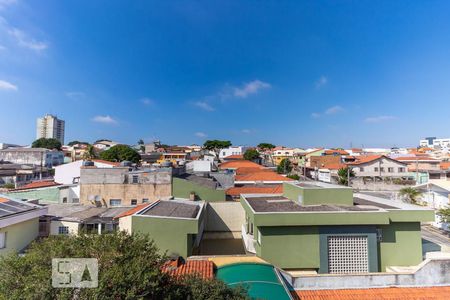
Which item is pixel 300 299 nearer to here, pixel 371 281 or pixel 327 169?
pixel 371 281

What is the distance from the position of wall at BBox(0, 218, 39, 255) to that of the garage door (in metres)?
17.6

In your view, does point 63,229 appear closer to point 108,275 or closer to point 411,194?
point 108,275

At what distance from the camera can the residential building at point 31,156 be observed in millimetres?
70000

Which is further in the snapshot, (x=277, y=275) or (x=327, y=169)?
(x=327, y=169)

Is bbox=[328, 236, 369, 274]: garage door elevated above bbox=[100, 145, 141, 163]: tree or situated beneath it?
situated beneath

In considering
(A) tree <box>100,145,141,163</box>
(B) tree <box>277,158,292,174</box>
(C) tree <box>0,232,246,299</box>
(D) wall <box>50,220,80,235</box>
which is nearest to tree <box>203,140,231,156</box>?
(B) tree <box>277,158,292,174</box>

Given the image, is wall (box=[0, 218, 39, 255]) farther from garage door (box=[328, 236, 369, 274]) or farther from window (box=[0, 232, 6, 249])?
garage door (box=[328, 236, 369, 274])

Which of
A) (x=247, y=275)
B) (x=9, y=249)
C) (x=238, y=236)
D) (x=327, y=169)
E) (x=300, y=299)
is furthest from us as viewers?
(x=327, y=169)

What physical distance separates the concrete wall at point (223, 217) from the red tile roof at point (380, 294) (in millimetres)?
13032

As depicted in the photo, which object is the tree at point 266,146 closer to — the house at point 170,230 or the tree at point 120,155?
the tree at point 120,155

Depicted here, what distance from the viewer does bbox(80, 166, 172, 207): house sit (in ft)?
81.5

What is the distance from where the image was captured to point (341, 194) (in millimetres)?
15086

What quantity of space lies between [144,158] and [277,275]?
245 feet

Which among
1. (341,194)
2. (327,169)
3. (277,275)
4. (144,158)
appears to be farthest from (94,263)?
(144,158)
